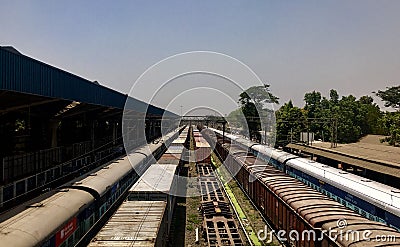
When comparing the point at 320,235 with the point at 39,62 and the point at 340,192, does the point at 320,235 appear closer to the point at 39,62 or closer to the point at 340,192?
the point at 340,192

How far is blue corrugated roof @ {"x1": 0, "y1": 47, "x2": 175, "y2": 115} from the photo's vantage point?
10.1 meters

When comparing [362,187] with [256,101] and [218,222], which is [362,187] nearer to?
[218,222]

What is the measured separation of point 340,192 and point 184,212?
8.39m

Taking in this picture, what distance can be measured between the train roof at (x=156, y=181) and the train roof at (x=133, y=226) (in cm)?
95

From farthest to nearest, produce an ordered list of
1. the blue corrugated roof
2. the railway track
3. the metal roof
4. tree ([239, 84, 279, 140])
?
1. tree ([239, 84, 279, 140])
2. the metal roof
3. the railway track
4. the blue corrugated roof

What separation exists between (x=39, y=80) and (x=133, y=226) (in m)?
6.85

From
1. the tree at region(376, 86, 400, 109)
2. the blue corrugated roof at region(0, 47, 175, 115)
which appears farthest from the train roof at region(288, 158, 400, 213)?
the tree at region(376, 86, 400, 109)

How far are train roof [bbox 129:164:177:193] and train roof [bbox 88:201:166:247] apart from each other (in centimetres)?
95

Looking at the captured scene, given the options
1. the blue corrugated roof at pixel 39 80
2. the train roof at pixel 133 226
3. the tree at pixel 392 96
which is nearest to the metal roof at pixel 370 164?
the train roof at pixel 133 226

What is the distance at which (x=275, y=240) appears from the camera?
14.1 m

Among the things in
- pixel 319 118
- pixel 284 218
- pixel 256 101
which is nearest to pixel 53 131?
pixel 284 218

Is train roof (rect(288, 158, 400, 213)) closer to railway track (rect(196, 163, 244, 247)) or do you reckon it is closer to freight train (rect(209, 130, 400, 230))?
freight train (rect(209, 130, 400, 230))

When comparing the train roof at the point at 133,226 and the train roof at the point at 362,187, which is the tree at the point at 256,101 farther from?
the train roof at the point at 133,226

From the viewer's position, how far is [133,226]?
9.19 metres
